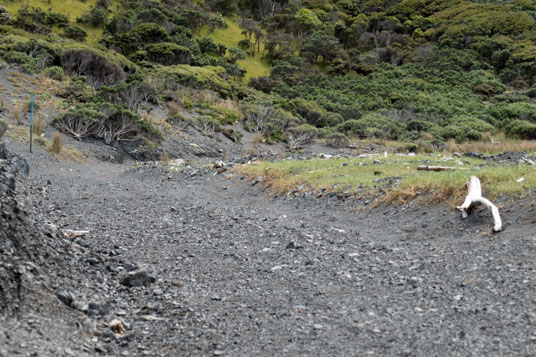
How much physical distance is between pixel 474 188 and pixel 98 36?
156ft

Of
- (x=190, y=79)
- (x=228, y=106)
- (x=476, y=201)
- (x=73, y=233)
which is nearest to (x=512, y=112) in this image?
(x=228, y=106)

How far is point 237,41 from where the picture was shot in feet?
192

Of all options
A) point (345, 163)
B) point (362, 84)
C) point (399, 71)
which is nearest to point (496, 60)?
point (399, 71)

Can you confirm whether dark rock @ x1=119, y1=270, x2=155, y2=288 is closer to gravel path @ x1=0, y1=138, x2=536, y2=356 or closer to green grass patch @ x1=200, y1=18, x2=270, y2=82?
gravel path @ x1=0, y1=138, x2=536, y2=356

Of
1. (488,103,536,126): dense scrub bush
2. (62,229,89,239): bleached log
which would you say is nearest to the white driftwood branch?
(62,229,89,239): bleached log

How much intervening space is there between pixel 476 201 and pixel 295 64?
1961 inches

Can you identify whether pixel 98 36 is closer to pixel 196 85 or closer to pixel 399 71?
pixel 196 85

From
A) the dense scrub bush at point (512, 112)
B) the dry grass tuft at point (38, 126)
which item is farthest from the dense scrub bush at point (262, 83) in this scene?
the dry grass tuft at point (38, 126)

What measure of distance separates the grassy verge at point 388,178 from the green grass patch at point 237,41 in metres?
38.9

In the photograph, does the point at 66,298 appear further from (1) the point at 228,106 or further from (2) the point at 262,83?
(2) the point at 262,83

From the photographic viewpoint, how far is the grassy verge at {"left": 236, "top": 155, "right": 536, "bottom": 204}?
698cm

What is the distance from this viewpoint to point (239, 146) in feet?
76.6

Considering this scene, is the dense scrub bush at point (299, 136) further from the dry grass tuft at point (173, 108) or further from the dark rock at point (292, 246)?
the dark rock at point (292, 246)

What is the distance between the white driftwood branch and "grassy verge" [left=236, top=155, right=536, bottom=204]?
0.31 metres
